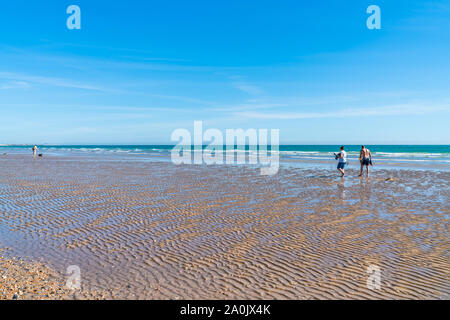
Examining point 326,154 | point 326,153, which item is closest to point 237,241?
point 326,154

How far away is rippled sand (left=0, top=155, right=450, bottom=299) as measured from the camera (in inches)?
205

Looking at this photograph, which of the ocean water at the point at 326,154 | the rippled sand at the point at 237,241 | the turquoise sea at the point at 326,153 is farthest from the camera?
the turquoise sea at the point at 326,153

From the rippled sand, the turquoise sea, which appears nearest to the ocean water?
the turquoise sea

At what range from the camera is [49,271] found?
562cm

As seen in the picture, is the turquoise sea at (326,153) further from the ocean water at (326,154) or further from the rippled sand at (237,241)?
the rippled sand at (237,241)

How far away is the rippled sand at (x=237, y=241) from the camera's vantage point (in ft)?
17.1

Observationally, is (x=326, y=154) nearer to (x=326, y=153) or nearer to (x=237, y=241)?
(x=326, y=153)

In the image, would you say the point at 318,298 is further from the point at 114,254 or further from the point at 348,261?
the point at 114,254

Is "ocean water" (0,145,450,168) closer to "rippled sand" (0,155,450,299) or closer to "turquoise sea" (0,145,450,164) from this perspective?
"turquoise sea" (0,145,450,164)

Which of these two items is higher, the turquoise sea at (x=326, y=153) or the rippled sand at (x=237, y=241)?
the turquoise sea at (x=326, y=153)

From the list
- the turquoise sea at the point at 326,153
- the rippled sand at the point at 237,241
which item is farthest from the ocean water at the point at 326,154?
the rippled sand at the point at 237,241
